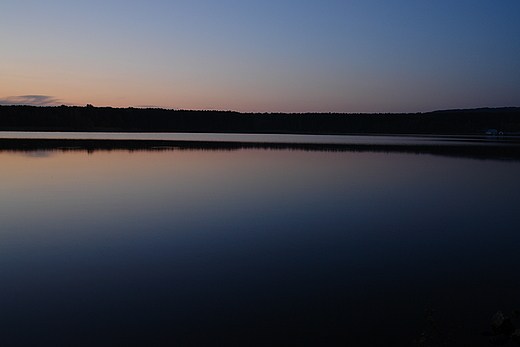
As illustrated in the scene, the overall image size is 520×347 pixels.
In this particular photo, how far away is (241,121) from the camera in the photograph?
12938 cm

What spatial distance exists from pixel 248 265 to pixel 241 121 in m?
125

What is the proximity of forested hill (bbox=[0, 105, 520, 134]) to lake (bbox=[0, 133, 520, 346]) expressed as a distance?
304ft

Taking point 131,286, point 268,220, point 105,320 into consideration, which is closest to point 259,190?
point 268,220

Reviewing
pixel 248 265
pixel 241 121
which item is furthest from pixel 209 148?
pixel 241 121

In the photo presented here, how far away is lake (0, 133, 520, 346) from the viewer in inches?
151

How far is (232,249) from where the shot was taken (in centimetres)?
612

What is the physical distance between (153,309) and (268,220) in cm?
409

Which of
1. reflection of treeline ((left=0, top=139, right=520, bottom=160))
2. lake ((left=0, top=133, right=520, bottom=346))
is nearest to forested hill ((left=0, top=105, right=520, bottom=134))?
reflection of treeline ((left=0, top=139, right=520, bottom=160))

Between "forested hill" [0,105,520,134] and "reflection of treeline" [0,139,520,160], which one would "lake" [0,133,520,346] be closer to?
"reflection of treeline" [0,139,520,160]

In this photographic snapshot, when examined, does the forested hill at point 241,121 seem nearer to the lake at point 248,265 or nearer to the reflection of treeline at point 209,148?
the reflection of treeline at point 209,148

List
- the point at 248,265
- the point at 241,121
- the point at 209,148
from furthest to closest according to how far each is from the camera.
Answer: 1. the point at 241,121
2. the point at 209,148
3. the point at 248,265

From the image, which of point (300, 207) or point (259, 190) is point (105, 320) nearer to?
point (300, 207)

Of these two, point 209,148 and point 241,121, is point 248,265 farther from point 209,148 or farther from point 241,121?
point 241,121

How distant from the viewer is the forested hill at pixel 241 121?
9625cm
